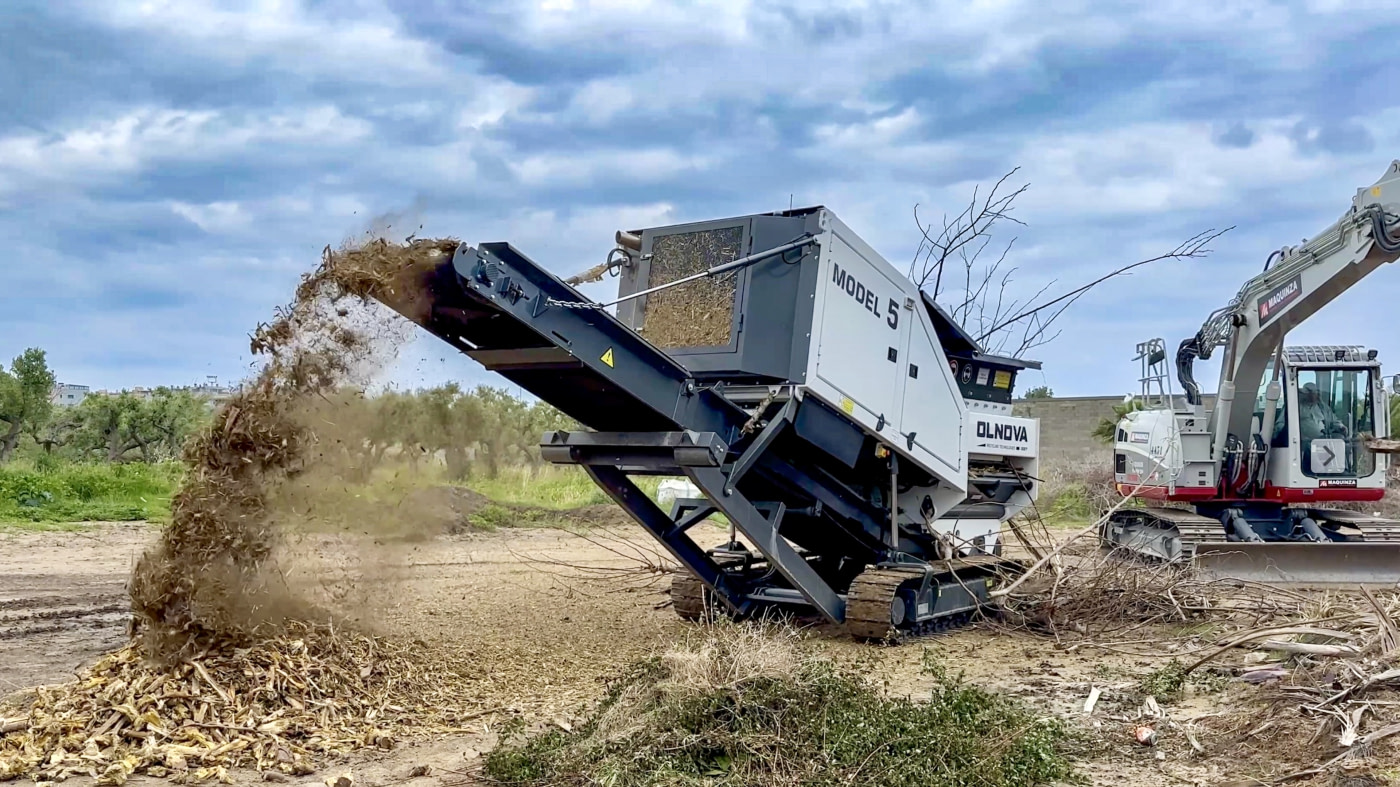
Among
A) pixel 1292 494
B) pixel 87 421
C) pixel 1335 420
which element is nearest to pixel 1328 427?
pixel 1335 420

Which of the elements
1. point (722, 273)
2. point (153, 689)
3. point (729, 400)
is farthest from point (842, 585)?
point (153, 689)

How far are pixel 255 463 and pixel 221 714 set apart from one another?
1.32 m

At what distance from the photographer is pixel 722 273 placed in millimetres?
7859

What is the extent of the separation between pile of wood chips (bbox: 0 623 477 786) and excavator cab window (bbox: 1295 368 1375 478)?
1056cm

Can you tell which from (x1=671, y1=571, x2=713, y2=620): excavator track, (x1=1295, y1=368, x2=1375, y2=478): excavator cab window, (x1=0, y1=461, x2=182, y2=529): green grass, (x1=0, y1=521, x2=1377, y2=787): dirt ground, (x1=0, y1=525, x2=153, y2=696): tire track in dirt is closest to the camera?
(x1=0, y1=521, x2=1377, y2=787): dirt ground

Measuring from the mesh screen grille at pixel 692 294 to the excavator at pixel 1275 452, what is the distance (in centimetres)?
693

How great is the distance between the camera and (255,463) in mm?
6320

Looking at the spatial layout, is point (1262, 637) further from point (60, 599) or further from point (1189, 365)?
point (60, 599)

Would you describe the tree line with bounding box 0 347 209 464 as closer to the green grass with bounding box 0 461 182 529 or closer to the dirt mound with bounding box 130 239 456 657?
the green grass with bounding box 0 461 182 529

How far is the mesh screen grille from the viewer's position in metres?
7.93

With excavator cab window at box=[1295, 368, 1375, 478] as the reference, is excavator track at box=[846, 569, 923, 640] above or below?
below

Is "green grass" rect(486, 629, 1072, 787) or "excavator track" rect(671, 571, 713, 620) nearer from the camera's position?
"green grass" rect(486, 629, 1072, 787)

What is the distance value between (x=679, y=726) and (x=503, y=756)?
815 mm

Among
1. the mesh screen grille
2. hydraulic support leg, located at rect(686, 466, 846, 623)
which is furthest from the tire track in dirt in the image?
the mesh screen grille
